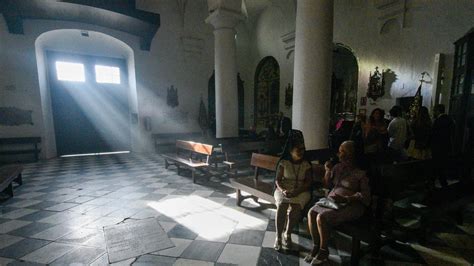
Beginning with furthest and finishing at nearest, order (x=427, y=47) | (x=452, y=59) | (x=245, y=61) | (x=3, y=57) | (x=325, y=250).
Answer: (x=245, y=61), (x=3, y=57), (x=427, y=47), (x=452, y=59), (x=325, y=250)

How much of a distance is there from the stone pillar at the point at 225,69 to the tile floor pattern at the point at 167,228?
3.04m

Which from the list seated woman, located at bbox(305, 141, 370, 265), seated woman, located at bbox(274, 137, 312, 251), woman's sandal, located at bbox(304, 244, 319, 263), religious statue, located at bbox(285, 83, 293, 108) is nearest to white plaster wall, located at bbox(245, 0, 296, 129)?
religious statue, located at bbox(285, 83, 293, 108)

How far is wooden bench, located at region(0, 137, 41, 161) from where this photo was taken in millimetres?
8811

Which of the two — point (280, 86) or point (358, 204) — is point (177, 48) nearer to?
point (280, 86)

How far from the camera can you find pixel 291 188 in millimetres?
3020

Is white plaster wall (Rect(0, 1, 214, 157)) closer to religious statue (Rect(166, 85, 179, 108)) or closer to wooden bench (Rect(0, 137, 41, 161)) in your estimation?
religious statue (Rect(166, 85, 179, 108))

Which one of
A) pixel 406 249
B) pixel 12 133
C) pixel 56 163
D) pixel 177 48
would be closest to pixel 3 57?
pixel 12 133

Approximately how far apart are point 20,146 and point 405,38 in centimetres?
1528

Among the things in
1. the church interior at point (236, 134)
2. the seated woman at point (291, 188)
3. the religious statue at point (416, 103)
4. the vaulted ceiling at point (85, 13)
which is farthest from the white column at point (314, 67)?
the vaulted ceiling at point (85, 13)

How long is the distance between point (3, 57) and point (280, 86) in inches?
479

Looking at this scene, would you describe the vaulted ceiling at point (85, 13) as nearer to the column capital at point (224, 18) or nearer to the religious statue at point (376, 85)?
the column capital at point (224, 18)

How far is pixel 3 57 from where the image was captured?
868 cm

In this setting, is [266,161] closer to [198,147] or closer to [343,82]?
[198,147]

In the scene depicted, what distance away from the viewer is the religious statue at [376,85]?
8.80 meters
